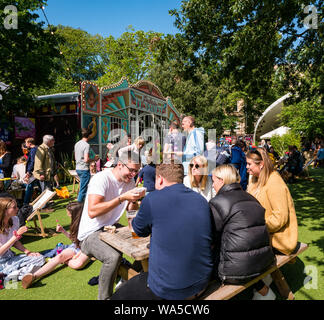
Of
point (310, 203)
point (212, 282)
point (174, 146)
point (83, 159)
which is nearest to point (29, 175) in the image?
point (83, 159)

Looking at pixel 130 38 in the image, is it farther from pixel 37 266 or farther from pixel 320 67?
pixel 37 266

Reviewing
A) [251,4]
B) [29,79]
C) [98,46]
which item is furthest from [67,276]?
[98,46]

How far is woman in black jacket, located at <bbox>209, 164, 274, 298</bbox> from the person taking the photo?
2.10 m

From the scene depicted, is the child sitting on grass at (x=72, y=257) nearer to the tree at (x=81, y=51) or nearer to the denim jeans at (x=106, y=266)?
the denim jeans at (x=106, y=266)

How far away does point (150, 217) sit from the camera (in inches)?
76.6

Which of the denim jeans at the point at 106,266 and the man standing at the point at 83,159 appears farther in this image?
the man standing at the point at 83,159

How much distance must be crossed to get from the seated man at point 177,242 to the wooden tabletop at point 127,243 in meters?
0.29

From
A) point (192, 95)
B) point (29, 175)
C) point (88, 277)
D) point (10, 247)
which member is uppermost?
point (192, 95)

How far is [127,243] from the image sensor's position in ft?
8.04

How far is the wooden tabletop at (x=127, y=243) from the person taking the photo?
87.6 inches

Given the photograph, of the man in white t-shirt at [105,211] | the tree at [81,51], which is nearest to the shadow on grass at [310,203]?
the man in white t-shirt at [105,211]

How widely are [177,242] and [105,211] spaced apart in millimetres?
1124

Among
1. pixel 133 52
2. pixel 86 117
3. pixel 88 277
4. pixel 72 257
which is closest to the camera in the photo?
pixel 88 277

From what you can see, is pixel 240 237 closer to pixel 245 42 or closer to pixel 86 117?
pixel 245 42
